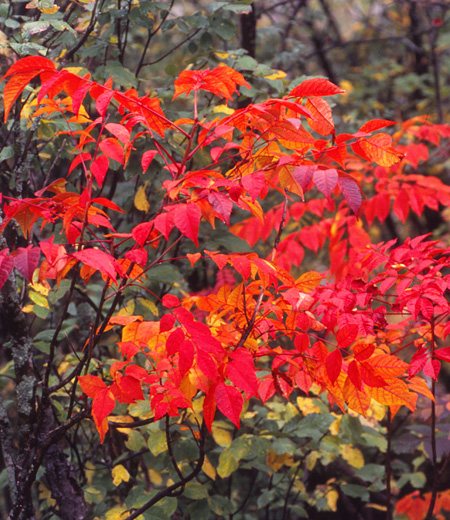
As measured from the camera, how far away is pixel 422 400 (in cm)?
251

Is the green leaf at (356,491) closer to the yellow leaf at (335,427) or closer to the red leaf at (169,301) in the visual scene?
the yellow leaf at (335,427)

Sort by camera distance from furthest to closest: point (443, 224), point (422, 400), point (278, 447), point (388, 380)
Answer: point (443, 224)
point (422, 400)
point (278, 447)
point (388, 380)

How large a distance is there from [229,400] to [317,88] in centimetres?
76

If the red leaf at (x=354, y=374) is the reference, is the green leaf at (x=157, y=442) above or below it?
below

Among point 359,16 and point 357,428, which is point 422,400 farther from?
point 359,16

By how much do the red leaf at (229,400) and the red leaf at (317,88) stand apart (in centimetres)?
72

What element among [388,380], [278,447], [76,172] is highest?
[76,172]

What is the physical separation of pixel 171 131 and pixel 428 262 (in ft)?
4.49

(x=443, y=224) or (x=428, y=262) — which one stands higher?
(x=428, y=262)

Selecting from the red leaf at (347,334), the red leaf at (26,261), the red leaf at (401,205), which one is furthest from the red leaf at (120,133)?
the red leaf at (401,205)

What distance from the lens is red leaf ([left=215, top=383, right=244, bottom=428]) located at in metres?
1.16

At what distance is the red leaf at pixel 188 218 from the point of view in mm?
1063

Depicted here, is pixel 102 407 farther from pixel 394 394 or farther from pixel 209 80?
pixel 209 80

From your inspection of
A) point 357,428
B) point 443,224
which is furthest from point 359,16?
point 357,428
